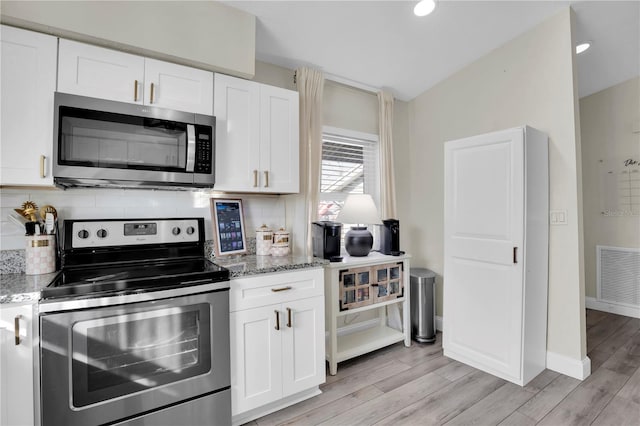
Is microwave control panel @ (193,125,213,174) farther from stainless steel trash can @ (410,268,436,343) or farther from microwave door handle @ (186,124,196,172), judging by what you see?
stainless steel trash can @ (410,268,436,343)

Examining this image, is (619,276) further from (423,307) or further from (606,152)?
(423,307)

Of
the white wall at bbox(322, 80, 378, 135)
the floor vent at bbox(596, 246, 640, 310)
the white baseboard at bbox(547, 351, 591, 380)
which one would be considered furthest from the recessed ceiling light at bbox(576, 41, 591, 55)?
the white baseboard at bbox(547, 351, 591, 380)

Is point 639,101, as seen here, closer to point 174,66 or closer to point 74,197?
point 174,66

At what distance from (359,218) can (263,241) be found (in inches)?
35.1

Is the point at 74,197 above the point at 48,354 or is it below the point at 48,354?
above

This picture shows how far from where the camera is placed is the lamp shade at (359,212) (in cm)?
269

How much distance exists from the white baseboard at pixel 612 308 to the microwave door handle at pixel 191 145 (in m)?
4.75

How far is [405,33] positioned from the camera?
253 cm

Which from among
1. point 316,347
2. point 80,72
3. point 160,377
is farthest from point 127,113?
point 316,347

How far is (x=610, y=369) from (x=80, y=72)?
4274 mm

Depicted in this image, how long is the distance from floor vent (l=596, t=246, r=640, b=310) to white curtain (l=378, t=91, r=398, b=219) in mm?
2913

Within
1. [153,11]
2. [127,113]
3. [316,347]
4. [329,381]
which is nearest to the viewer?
[127,113]

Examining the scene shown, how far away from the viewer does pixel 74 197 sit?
183cm

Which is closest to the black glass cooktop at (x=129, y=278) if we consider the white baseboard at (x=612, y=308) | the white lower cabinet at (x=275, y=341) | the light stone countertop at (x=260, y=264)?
the light stone countertop at (x=260, y=264)
